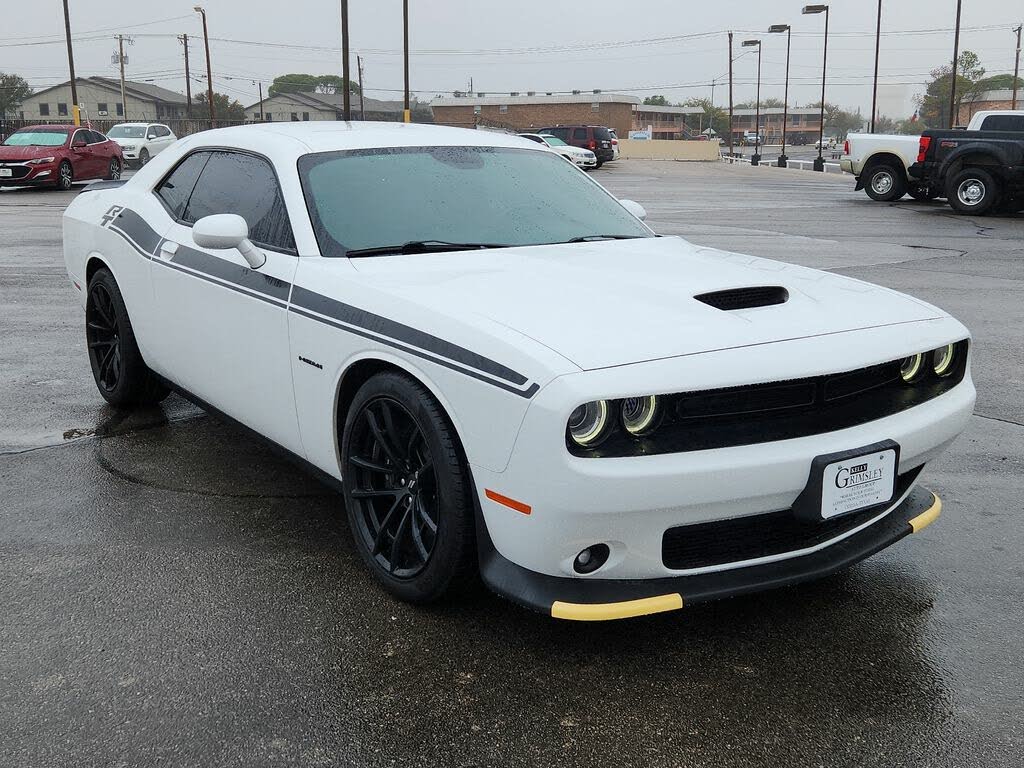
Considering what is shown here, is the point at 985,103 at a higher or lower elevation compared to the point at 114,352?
higher

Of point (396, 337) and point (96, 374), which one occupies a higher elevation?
point (396, 337)

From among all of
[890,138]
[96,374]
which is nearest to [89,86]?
[890,138]

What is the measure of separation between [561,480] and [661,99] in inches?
7185

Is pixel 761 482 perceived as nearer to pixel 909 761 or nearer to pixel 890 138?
pixel 909 761

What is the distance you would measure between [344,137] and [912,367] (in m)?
2.40

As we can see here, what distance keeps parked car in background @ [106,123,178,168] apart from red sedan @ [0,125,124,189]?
8.71m

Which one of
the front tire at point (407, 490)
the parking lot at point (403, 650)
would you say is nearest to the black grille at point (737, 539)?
the parking lot at point (403, 650)

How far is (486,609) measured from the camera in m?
3.26

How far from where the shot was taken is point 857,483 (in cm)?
288

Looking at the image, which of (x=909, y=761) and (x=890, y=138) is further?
(x=890, y=138)

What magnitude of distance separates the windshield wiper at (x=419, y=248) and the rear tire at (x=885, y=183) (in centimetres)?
1908

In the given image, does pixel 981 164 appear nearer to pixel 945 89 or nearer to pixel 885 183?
pixel 885 183

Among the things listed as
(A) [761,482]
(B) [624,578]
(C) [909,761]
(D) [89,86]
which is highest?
(D) [89,86]

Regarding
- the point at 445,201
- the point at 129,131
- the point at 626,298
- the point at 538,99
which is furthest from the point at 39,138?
the point at 538,99
